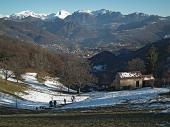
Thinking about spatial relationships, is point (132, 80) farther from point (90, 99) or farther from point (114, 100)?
point (114, 100)

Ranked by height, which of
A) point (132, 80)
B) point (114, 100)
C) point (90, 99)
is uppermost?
point (132, 80)

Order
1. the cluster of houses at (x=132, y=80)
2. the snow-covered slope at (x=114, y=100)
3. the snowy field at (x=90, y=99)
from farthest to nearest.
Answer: the cluster of houses at (x=132, y=80) → the snow-covered slope at (x=114, y=100) → the snowy field at (x=90, y=99)

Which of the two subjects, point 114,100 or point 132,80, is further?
point 132,80

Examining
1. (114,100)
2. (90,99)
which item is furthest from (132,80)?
(114,100)

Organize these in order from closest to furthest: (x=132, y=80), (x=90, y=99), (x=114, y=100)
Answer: (x=114, y=100)
(x=90, y=99)
(x=132, y=80)

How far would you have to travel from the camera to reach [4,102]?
8600 cm

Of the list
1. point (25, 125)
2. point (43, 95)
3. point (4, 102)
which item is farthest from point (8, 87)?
point (25, 125)

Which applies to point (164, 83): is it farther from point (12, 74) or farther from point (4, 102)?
point (4, 102)

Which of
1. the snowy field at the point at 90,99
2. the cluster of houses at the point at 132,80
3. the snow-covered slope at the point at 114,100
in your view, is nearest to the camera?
the snowy field at the point at 90,99

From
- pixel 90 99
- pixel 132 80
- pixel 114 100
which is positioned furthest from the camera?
pixel 132 80

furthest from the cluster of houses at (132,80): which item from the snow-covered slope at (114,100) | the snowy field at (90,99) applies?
the snow-covered slope at (114,100)

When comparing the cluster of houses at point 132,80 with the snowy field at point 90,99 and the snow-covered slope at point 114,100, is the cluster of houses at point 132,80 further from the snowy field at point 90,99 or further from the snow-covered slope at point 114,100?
the snow-covered slope at point 114,100

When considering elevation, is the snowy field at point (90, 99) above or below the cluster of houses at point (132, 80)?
below

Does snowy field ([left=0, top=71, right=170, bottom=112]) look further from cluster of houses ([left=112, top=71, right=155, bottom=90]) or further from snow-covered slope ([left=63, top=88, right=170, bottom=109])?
cluster of houses ([left=112, top=71, right=155, bottom=90])
